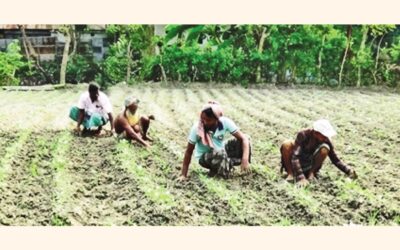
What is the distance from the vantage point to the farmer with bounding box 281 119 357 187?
6.26m

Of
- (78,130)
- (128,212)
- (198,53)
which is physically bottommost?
(128,212)

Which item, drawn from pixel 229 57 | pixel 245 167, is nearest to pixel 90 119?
pixel 229 57

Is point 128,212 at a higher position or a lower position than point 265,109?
lower

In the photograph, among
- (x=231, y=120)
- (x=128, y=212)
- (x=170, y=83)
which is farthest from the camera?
(x=170, y=83)

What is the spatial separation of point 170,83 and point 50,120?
103cm

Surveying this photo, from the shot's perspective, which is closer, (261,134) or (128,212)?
(128,212)

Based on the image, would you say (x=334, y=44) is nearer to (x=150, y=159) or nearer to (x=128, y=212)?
(x=150, y=159)

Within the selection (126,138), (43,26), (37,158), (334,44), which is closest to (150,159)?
(126,138)

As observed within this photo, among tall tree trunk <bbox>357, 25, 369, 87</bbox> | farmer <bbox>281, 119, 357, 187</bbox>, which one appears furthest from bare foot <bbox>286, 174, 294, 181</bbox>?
tall tree trunk <bbox>357, 25, 369, 87</bbox>

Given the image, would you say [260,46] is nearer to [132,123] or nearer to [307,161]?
[307,161]

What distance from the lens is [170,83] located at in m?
6.90

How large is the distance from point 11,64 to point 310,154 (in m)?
2.49

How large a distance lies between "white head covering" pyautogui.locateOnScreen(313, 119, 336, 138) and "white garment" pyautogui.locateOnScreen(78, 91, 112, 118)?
5.49ft

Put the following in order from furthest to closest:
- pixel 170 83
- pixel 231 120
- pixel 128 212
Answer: pixel 170 83 < pixel 231 120 < pixel 128 212
